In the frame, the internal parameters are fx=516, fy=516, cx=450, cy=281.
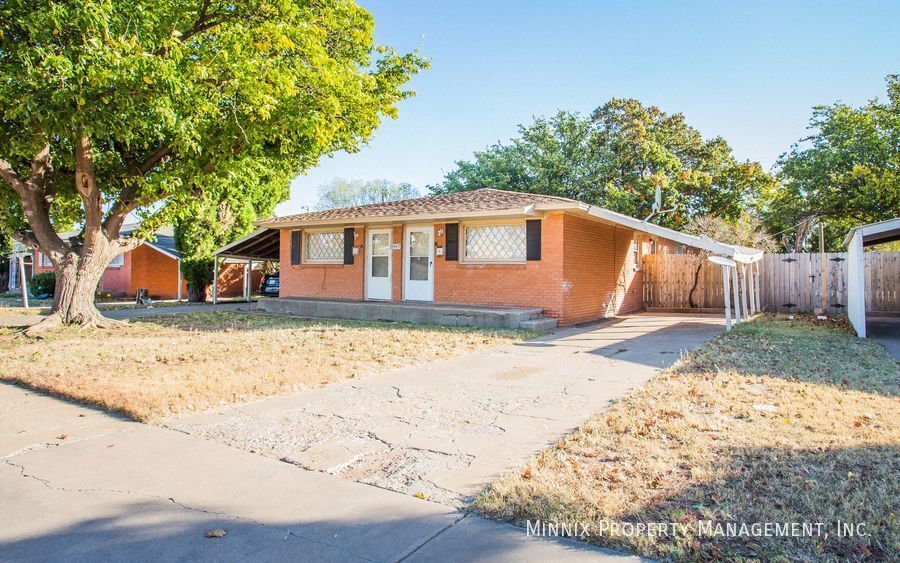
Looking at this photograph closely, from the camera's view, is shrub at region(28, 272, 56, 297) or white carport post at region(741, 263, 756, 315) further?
shrub at region(28, 272, 56, 297)

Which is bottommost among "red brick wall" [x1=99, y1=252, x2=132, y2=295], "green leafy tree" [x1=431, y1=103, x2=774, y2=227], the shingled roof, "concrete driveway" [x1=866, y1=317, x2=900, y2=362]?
"concrete driveway" [x1=866, y1=317, x2=900, y2=362]

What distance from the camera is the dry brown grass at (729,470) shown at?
2.44 meters

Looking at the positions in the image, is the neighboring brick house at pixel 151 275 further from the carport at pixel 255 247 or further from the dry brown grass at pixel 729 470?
the dry brown grass at pixel 729 470

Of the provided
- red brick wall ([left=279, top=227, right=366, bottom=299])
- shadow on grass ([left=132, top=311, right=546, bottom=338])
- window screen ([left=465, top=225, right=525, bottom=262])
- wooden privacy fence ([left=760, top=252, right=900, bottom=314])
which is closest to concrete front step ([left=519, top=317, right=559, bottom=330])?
shadow on grass ([left=132, top=311, right=546, bottom=338])

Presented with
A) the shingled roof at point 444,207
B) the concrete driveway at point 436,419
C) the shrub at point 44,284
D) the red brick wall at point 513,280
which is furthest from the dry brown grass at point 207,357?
the shrub at point 44,284

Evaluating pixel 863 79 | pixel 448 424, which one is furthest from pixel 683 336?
pixel 863 79

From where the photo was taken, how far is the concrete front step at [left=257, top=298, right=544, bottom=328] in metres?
11.3

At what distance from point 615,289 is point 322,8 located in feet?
34.1

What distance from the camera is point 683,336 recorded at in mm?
9867

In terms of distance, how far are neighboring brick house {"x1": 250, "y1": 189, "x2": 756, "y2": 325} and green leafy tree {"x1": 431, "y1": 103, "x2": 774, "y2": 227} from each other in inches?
410

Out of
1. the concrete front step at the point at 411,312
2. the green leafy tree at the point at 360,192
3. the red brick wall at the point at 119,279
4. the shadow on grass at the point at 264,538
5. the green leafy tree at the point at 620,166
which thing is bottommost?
the shadow on grass at the point at 264,538

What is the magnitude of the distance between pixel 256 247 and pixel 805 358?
16821 mm

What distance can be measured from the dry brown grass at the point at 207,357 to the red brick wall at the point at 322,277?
115 inches

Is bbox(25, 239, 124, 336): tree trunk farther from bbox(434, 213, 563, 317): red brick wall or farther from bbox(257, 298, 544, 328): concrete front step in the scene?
bbox(434, 213, 563, 317): red brick wall
